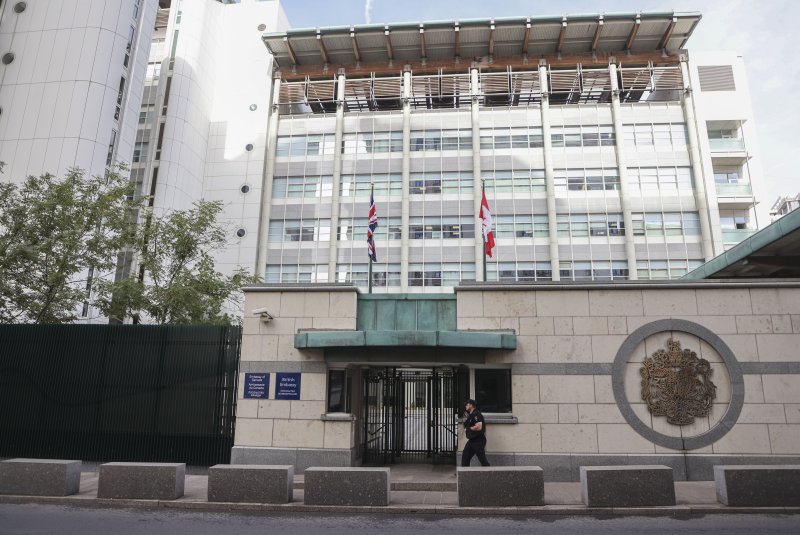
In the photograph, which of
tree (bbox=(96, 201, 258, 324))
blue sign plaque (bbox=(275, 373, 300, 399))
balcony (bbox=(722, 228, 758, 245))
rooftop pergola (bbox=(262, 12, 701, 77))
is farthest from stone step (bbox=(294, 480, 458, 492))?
rooftop pergola (bbox=(262, 12, 701, 77))

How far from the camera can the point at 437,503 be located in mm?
11055

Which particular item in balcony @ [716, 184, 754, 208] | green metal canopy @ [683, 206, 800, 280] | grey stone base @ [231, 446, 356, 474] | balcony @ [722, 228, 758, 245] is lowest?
grey stone base @ [231, 446, 356, 474]

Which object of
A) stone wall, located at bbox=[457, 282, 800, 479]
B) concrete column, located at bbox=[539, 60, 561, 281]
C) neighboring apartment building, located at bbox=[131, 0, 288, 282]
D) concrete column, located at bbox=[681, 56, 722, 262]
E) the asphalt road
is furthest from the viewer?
neighboring apartment building, located at bbox=[131, 0, 288, 282]

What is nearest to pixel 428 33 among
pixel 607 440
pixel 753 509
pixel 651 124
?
pixel 651 124

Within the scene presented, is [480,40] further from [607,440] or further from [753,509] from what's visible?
[753,509]

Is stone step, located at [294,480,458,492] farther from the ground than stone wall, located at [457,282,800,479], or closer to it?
closer to it

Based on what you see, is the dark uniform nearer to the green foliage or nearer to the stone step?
the stone step

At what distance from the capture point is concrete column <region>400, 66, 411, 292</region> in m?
41.6

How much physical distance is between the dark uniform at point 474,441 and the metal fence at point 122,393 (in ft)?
21.4

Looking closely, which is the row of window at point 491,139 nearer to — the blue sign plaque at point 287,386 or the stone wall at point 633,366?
the stone wall at point 633,366

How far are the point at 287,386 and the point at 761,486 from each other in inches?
431

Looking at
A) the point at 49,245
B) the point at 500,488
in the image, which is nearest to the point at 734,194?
the point at 500,488

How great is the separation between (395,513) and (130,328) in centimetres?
965

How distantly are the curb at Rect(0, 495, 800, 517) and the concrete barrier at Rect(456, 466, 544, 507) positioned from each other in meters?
0.14
